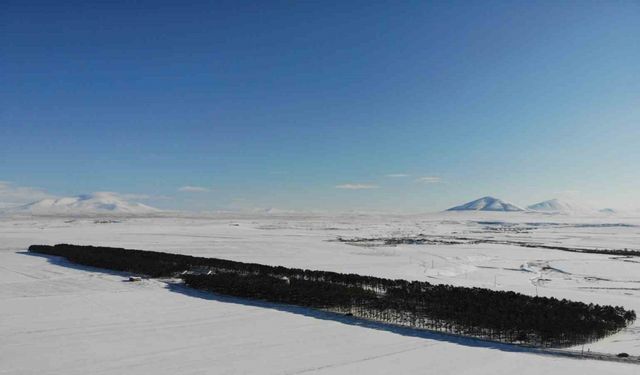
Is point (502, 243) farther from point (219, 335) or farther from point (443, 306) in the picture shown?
point (219, 335)

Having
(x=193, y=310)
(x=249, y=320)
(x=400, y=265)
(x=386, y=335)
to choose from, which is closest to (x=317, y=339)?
(x=386, y=335)

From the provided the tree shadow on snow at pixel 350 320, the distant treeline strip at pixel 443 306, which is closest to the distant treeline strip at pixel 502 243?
the distant treeline strip at pixel 443 306

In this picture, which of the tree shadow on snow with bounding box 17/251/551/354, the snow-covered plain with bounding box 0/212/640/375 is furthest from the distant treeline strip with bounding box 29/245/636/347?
the snow-covered plain with bounding box 0/212/640/375

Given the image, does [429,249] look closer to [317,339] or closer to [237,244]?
[237,244]

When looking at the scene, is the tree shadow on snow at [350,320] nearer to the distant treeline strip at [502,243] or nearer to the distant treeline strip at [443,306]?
the distant treeline strip at [443,306]

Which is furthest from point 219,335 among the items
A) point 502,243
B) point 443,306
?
point 502,243

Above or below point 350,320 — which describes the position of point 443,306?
above

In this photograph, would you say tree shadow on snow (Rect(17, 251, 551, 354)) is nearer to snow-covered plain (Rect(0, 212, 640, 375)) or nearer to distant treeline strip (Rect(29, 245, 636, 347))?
snow-covered plain (Rect(0, 212, 640, 375))

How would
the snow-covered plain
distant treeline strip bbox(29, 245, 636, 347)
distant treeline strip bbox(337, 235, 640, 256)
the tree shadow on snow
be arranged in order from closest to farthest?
the snow-covered plain
the tree shadow on snow
distant treeline strip bbox(29, 245, 636, 347)
distant treeline strip bbox(337, 235, 640, 256)
